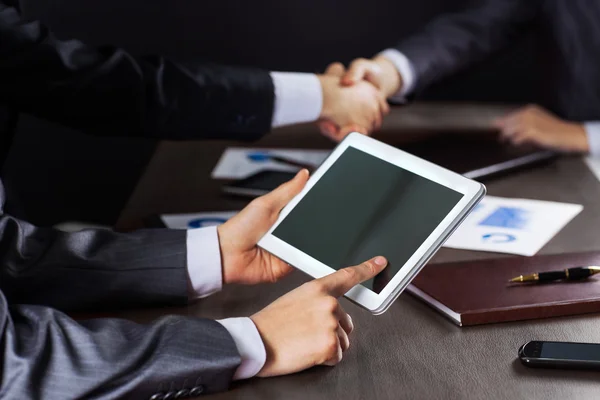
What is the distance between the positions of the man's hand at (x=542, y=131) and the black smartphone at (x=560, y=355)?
1012mm

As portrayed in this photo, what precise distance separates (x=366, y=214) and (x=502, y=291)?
23cm

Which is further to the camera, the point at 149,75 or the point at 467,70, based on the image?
the point at 467,70

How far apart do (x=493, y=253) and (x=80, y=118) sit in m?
0.96

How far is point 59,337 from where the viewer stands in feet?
3.34

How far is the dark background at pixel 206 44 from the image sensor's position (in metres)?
2.49

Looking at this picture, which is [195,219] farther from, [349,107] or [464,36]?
[464,36]

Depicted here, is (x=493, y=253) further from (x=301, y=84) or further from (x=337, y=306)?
(x=301, y=84)

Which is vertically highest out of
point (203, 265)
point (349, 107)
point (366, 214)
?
point (366, 214)

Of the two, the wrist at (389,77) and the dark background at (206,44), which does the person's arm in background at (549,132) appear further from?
the dark background at (206,44)

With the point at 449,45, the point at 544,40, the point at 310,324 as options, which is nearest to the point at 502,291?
the point at 310,324

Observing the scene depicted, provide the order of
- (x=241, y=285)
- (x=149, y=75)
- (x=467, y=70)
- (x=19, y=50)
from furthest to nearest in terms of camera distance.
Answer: (x=467, y=70)
(x=149, y=75)
(x=19, y=50)
(x=241, y=285)

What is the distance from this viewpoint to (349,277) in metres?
1.10

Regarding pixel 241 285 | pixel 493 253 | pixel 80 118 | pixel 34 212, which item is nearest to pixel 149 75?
pixel 80 118

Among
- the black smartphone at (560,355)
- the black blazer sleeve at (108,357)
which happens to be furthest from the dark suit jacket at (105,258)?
the black smartphone at (560,355)
